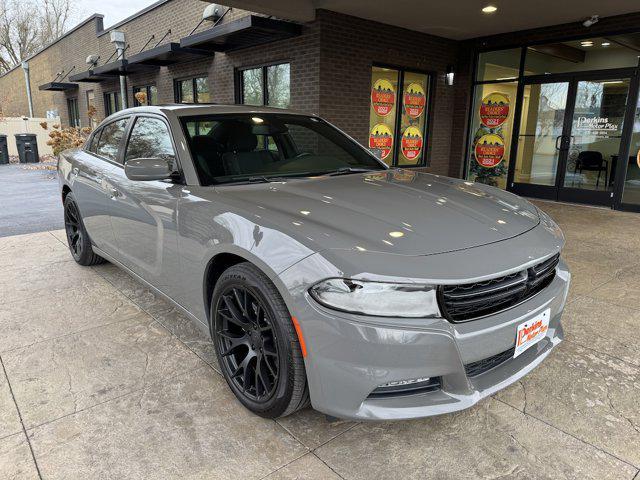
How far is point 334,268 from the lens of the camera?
183 cm

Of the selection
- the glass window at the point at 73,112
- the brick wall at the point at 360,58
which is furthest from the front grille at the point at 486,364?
the glass window at the point at 73,112

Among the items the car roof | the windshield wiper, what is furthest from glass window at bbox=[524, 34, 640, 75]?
the car roof

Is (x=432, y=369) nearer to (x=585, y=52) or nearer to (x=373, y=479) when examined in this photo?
(x=373, y=479)

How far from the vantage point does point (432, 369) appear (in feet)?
5.95

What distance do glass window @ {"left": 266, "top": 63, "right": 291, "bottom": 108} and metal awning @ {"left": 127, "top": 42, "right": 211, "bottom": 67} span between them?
6.90ft

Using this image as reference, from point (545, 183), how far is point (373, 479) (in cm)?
888

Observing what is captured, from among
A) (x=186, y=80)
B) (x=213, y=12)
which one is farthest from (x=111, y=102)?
(x=213, y=12)

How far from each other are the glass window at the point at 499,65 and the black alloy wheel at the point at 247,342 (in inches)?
356

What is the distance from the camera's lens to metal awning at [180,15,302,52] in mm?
8047

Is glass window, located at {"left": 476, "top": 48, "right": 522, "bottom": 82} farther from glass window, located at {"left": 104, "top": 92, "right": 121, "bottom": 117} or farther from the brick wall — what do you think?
glass window, located at {"left": 104, "top": 92, "right": 121, "bottom": 117}

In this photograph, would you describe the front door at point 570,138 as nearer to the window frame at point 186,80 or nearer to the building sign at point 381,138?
the building sign at point 381,138

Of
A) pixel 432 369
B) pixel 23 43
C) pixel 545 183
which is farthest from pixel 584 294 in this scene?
pixel 23 43

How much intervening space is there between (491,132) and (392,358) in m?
9.47

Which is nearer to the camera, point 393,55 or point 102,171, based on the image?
point 102,171
